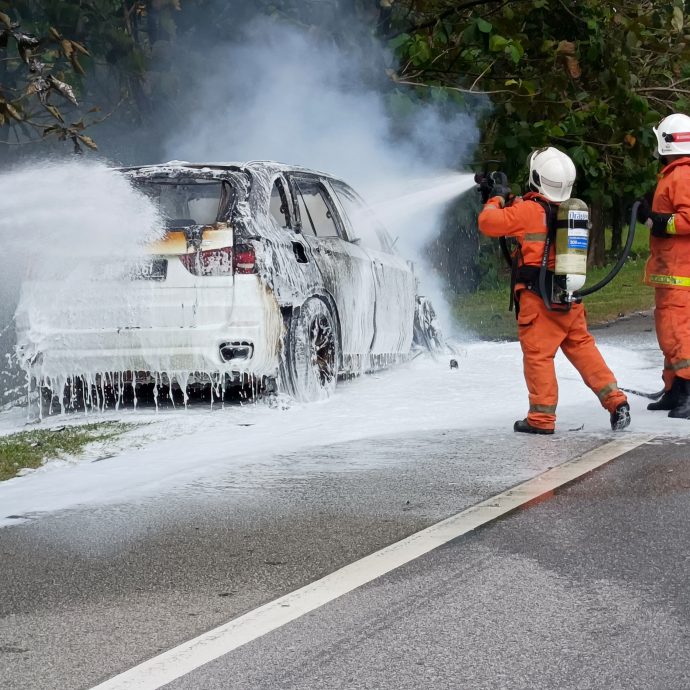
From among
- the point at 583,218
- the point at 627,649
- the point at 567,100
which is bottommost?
the point at 627,649

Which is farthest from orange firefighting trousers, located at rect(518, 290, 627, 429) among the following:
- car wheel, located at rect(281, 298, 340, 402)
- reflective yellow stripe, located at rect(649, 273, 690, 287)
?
car wheel, located at rect(281, 298, 340, 402)

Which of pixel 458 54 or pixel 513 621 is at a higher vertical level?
pixel 458 54

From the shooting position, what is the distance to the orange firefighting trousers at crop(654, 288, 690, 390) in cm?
888

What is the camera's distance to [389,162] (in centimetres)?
1547

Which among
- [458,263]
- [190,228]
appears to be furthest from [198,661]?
[458,263]

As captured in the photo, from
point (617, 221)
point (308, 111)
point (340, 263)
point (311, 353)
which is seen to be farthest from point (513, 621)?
point (617, 221)

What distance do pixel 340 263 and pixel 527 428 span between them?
262 cm

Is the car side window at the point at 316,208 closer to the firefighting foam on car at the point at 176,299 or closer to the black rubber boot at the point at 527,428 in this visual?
the firefighting foam on car at the point at 176,299

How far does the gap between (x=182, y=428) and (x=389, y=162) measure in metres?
7.19

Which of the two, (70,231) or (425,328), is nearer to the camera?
(70,231)

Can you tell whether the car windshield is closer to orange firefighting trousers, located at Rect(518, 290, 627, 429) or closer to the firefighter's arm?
the firefighter's arm

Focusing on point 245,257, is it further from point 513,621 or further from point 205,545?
point 513,621

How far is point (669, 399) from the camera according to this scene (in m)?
8.98

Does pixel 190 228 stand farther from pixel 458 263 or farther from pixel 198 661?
pixel 458 263
